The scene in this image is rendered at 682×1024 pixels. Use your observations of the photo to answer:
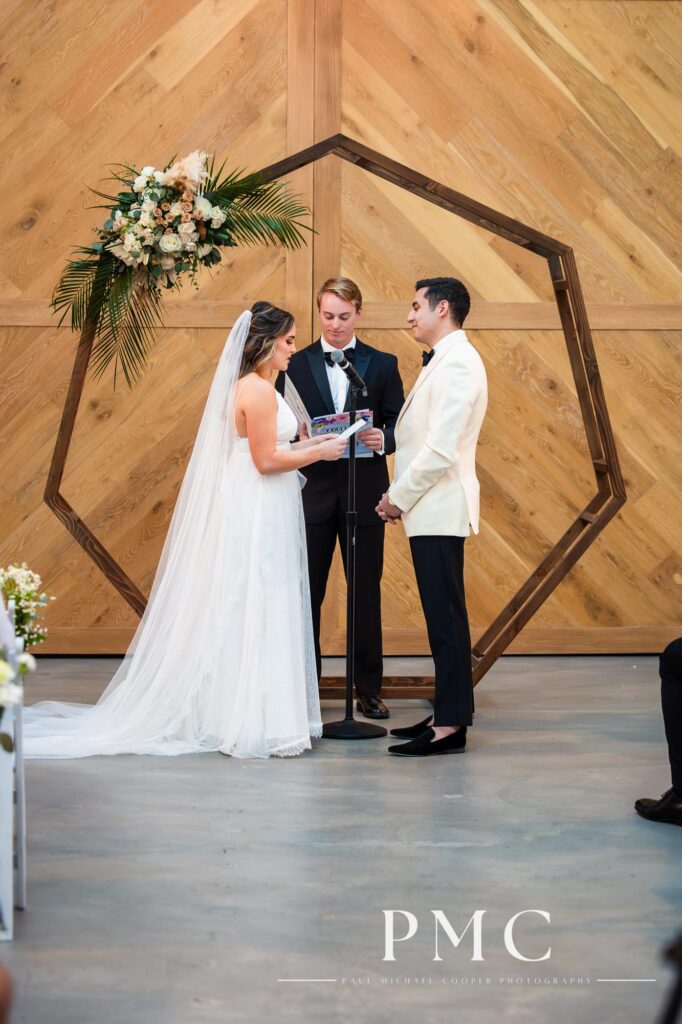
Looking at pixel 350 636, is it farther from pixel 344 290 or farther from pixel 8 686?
pixel 8 686

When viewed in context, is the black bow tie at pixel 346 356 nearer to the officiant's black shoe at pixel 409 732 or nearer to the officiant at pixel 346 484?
the officiant at pixel 346 484

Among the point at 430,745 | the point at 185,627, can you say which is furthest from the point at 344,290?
the point at 430,745

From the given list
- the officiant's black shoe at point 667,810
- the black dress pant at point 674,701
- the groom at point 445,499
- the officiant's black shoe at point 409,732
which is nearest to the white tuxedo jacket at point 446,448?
the groom at point 445,499

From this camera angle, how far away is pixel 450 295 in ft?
13.9

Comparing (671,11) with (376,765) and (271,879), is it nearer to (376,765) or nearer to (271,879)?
(376,765)

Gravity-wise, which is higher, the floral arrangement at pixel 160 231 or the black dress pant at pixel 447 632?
the floral arrangement at pixel 160 231

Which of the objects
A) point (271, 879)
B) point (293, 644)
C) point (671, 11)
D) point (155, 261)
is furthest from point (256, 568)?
point (671, 11)

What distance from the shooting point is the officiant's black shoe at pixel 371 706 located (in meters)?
4.81

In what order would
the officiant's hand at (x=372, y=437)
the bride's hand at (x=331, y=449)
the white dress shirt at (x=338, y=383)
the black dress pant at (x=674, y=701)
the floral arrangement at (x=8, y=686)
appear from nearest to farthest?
the floral arrangement at (x=8, y=686), the black dress pant at (x=674, y=701), the bride's hand at (x=331, y=449), the officiant's hand at (x=372, y=437), the white dress shirt at (x=338, y=383)

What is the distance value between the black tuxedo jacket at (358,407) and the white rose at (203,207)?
0.74m

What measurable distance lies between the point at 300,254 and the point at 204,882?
13.5 ft

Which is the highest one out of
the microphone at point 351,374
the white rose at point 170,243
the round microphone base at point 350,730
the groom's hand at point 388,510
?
the white rose at point 170,243

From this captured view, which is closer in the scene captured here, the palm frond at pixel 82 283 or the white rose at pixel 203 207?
the white rose at pixel 203 207

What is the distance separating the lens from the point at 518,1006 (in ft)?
7.54
